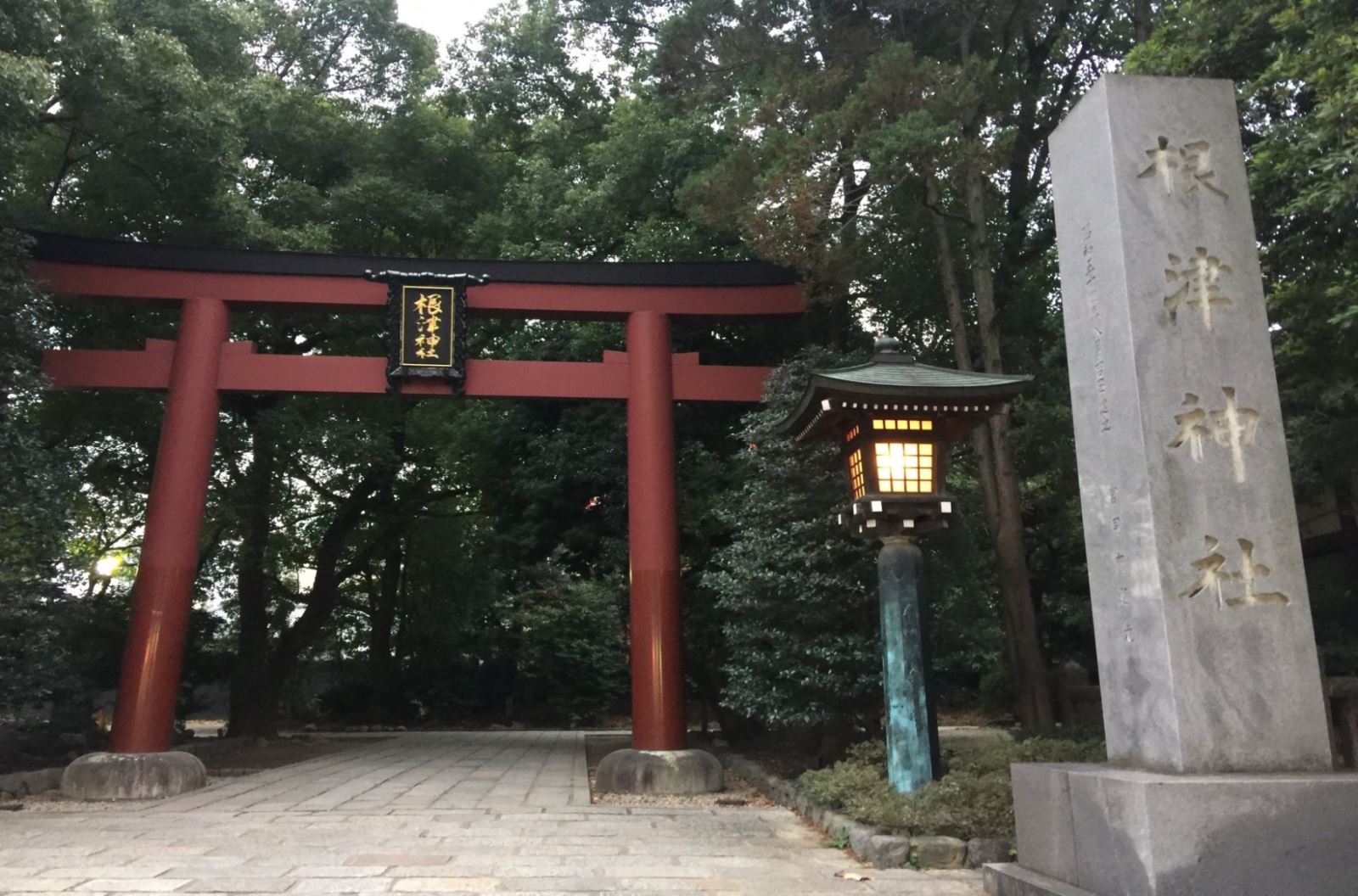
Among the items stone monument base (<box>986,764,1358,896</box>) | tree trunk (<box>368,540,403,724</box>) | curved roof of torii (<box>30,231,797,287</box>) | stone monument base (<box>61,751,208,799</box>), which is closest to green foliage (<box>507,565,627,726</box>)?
tree trunk (<box>368,540,403,724</box>)

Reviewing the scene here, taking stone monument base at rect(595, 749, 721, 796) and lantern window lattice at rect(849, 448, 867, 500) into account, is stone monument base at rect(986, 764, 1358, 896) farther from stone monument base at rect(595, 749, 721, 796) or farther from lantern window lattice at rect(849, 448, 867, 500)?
stone monument base at rect(595, 749, 721, 796)

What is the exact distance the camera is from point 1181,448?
407cm

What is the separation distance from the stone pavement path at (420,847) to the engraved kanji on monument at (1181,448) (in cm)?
156

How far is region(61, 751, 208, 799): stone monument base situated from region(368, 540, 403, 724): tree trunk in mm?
11881

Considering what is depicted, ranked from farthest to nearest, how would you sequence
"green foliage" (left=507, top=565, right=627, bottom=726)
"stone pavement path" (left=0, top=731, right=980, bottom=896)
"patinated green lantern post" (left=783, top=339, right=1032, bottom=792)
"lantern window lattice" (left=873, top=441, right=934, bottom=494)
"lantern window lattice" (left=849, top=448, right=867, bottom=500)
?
"green foliage" (left=507, top=565, right=627, bottom=726)
"lantern window lattice" (left=849, top=448, right=867, bottom=500)
"lantern window lattice" (left=873, top=441, right=934, bottom=494)
"patinated green lantern post" (left=783, top=339, right=1032, bottom=792)
"stone pavement path" (left=0, top=731, right=980, bottom=896)

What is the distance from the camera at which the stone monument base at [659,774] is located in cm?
840

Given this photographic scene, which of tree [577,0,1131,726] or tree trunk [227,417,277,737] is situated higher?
tree [577,0,1131,726]

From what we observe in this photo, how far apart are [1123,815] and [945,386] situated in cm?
321

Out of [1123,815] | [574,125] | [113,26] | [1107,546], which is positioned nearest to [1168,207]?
[1107,546]

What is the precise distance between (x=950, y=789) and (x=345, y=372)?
7.04 meters

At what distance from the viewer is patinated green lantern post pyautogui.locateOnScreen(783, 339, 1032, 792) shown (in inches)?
241

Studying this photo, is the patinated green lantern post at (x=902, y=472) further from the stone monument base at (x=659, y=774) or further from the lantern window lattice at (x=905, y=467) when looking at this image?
the stone monument base at (x=659, y=774)

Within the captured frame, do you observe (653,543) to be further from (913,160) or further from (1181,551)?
(1181,551)

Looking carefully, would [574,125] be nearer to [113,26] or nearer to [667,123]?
[667,123]
